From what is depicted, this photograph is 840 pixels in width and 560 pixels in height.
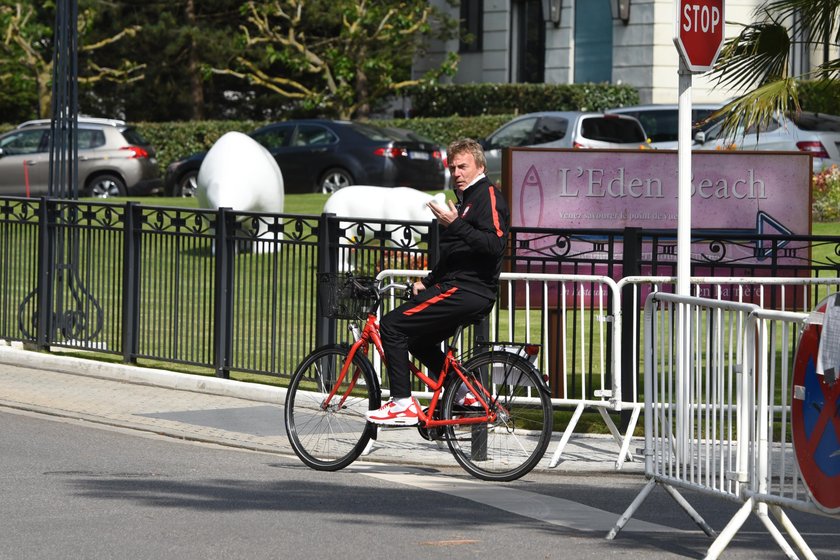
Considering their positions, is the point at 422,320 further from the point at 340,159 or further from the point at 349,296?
the point at 340,159

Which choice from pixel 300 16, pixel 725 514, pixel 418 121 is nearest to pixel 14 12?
pixel 300 16

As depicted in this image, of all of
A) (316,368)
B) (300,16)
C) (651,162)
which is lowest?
(316,368)

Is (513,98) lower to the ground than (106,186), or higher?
higher

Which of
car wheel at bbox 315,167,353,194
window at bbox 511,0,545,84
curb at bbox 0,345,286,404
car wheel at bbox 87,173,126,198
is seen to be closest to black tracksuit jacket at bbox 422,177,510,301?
curb at bbox 0,345,286,404

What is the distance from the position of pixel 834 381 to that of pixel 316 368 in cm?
398

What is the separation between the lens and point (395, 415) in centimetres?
896

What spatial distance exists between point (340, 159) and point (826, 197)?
9.24 meters

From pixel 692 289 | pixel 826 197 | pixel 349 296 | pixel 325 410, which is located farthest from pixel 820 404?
pixel 826 197

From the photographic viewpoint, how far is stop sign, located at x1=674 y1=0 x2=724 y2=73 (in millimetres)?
9070

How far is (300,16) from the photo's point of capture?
39000 millimetres

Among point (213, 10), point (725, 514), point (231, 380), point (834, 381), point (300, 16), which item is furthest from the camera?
point (213, 10)

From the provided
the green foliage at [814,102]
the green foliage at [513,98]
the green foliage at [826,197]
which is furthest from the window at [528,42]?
the green foliage at [826,197]

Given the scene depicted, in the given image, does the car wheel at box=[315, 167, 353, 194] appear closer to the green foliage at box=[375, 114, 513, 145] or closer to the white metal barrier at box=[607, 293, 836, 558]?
the green foliage at box=[375, 114, 513, 145]

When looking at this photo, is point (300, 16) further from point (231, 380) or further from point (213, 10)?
point (231, 380)
